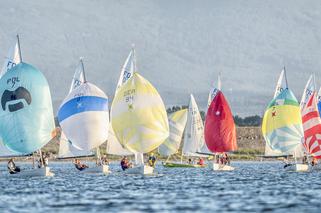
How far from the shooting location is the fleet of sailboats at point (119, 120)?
86.4 metres

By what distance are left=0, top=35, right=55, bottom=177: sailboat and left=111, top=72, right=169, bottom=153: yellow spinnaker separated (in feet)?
25.9

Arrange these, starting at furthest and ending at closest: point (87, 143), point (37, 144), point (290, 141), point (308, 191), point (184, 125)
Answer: point (184, 125)
point (290, 141)
point (87, 143)
point (37, 144)
point (308, 191)

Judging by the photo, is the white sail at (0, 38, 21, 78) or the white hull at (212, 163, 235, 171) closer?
the white sail at (0, 38, 21, 78)

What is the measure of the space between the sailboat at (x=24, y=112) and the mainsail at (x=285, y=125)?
3336 cm

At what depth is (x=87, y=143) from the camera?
9669 centimetres

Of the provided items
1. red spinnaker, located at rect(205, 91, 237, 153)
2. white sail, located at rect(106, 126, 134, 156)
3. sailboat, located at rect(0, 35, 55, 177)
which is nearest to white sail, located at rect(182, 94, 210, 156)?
red spinnaker, located at rect(205, 91, 237, 153)

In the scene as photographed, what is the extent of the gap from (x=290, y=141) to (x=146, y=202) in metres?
55.8

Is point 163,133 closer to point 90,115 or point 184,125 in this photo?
point 90,115

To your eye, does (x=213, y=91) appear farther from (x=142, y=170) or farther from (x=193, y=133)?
(x=142, y=170)

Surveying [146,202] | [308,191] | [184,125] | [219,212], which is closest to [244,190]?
[308,191]

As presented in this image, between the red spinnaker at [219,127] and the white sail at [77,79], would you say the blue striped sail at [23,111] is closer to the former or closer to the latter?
the white sail at [77,79]

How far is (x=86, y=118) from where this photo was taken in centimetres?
9656

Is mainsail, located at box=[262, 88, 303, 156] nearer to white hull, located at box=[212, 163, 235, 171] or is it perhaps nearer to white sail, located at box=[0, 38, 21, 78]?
white hull, located at box=[212, 163, 235, 171]

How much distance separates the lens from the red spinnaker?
Result: 116 meters
